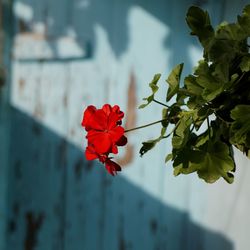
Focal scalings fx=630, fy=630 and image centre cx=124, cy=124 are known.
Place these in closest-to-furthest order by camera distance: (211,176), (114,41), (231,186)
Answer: (211,176), (231,186), (114,41)

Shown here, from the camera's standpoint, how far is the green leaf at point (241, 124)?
0.68m

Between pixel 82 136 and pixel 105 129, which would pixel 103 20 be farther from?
pixel 105 129

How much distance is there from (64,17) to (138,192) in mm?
652

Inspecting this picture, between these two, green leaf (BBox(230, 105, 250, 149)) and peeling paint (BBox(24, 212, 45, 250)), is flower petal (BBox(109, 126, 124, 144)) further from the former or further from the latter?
peeling paint (BBox(24, 212, 45, 250))

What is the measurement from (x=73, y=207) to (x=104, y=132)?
1.56 meters

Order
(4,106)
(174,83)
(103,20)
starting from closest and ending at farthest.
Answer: (174,83), (103,20), (4,106)

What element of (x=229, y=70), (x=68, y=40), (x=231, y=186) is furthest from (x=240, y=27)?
(x=68, y=40)

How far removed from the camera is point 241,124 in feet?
2.25

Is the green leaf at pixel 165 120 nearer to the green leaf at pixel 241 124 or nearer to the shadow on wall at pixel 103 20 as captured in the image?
the green leaf at pixel 241 124

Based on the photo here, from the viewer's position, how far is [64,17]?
7.11 ft

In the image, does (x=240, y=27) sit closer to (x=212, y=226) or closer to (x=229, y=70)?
(x=229, y=70)

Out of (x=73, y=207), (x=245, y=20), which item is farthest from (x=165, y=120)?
(x=73, y=207)

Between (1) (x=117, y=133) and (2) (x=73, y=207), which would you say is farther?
(2) (x=73, y=207)

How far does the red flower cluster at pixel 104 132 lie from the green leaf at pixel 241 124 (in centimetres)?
13
